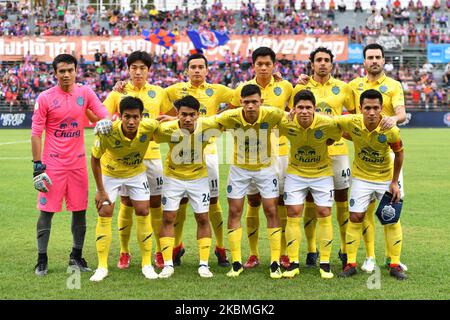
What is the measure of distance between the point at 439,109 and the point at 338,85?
1276 inches

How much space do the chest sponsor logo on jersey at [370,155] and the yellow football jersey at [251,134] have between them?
1030 millimetres

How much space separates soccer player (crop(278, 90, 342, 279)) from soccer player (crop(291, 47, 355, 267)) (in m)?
0.35

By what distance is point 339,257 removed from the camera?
27.8ft

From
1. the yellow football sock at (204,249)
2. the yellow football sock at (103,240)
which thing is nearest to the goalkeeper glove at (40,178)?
the yellow football sock at (103,240)

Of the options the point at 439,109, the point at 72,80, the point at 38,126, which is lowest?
the point at 439,109

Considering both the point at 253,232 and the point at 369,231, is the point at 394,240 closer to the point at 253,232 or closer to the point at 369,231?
the point at 369,231

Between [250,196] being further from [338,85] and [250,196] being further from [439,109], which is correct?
[439,109]

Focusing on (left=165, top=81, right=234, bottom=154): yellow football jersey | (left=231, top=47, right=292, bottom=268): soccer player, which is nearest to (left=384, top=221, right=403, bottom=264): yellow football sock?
(left=231, top=47, right=292, bottom=268): soccer player

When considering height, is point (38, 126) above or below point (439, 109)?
above

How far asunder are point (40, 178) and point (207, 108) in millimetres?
2323

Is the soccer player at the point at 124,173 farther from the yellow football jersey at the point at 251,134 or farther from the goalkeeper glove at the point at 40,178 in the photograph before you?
the yellow football jersey at the point at 251,134

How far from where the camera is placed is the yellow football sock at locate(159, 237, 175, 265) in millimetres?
7734
